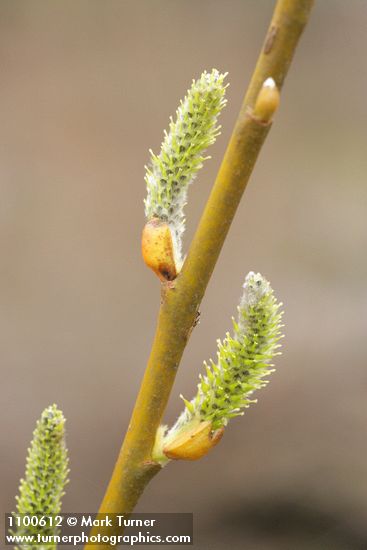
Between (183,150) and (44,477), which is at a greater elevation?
(183,150)

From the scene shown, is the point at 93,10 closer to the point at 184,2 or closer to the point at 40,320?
the point at 184,2

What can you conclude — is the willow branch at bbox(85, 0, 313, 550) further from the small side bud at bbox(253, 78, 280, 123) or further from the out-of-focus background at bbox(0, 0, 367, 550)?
the out-of-focus background at bbox(0, 0, 367, 550)

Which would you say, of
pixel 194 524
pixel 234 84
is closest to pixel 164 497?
pixel 194 524

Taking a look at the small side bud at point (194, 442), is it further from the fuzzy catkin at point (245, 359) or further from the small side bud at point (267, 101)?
the small side bud at point (267, 101)

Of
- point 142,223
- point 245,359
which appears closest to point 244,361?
point 245,359

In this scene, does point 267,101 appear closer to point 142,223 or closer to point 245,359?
point 245,359
